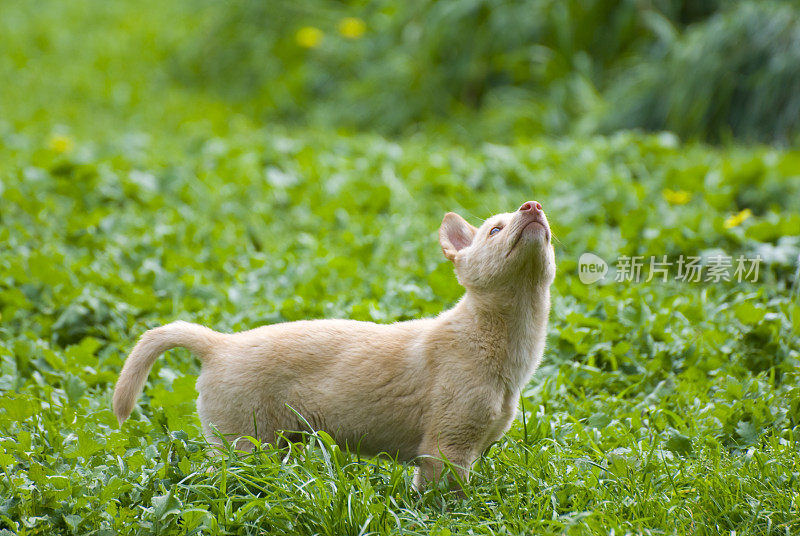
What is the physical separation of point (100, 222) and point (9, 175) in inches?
43.1

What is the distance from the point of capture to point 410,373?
2.93 m

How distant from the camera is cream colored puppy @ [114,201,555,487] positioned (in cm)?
285

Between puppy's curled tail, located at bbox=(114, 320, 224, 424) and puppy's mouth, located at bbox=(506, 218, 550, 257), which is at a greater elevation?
puppy's mouth, located at bbox=(506, 218, 550, 257)

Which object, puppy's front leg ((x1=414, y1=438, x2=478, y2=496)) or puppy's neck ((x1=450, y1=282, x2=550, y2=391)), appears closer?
puppy's front leg ((x1=414, y1=438, x2=478, y2=496))

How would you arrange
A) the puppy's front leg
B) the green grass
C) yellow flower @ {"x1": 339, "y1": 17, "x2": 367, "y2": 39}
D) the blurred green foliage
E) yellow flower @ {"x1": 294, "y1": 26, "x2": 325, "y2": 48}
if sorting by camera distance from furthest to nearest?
yellow flower @ {"x1": 294, "y1": 26, "x2": 325, "y2": 48} → yellow flower @ {"x1": 339, "y1": 17, "x2": 367, "y2": 39} → the blurred green foliage → the puppy's front leg → the green grass

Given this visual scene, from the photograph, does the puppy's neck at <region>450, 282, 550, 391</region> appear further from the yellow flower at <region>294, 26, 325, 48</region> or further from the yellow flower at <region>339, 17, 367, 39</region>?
the yellow flower at <region>294, 26, 325, 48</region>

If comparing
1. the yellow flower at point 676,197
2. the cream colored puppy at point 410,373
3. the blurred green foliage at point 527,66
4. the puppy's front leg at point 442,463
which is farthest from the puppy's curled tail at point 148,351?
the blurred green foliage at point 527,66

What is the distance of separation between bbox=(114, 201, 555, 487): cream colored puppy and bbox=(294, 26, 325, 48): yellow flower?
6.92 metres

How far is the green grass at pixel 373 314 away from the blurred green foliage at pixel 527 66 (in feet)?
2.46

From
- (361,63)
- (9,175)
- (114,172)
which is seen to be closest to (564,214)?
(114,172)

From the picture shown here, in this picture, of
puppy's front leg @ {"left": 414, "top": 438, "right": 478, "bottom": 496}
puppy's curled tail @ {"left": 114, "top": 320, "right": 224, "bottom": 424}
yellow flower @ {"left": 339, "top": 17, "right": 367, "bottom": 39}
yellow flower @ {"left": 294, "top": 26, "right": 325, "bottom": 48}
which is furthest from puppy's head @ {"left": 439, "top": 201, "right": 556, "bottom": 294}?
yellow flower @ {"left": 294, "top": 26, "right": 325, "bottom": 48}

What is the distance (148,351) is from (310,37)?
7.02 m

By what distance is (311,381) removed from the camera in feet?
9.68

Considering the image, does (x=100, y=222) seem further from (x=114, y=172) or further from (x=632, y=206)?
(x=632, y=206)
